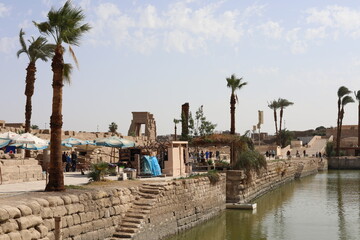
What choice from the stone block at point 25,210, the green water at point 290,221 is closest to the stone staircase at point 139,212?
the green water at point 290,221

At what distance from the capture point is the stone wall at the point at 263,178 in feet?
82.5

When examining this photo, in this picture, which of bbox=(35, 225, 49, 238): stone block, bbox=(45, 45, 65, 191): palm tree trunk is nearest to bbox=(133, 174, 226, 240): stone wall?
bbox=(45, 45, 65, 191): palm tree trunk

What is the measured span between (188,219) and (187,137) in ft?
62.1

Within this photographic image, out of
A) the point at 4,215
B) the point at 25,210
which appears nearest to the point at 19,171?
the point at 25,210

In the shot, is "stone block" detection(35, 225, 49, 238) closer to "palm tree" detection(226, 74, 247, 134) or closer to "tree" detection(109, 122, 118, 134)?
"palm tree" detection(226, 74, 247, 134)

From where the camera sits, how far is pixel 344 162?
61.3m

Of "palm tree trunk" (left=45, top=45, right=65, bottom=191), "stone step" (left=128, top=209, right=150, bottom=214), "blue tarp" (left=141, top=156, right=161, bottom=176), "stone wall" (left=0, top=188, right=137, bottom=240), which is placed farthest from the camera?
"blue tarp" (left=141, top=156, right=161, bottom=176)

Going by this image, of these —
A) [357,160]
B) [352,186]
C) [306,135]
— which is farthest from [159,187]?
[306,135]

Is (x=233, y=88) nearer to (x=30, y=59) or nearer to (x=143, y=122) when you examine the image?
(x=30, y=59)

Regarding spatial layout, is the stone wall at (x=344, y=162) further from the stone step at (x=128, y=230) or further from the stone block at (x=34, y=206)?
the stone block at (x=34, y=206)

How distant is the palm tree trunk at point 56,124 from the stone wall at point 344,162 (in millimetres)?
52923

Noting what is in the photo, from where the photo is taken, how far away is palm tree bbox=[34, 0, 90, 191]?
13.9 m

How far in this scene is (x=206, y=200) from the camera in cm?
2117

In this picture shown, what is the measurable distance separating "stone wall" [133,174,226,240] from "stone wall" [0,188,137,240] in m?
1.02
